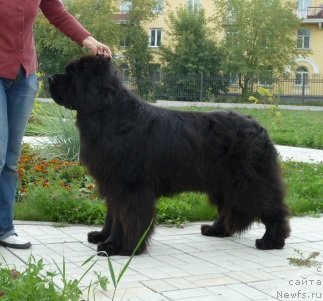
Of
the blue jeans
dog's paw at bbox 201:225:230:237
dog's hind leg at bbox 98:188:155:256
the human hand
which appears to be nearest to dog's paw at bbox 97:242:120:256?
dog's hind leg at bbox 98:188:155:256

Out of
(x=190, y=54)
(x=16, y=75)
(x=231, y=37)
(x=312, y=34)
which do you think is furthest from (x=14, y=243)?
(x=312, y=34)

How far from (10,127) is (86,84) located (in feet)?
2.37

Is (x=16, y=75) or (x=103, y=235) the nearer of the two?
(x=16, y=75)

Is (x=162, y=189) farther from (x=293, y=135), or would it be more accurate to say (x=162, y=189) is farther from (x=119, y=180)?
(x=293, y=135)

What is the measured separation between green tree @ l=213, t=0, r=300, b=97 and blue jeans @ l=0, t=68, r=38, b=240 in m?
31.7

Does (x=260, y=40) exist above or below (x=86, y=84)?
above

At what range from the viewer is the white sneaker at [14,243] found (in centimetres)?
469

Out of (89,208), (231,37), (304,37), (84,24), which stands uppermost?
(304,37)

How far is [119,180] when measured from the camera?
15.0ft

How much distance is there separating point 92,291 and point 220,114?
2096 mm

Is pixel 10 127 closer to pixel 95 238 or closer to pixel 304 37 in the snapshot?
pixel 95 238

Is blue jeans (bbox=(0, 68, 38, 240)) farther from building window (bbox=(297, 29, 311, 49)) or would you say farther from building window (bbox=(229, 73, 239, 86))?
building window (bbox=(297, 29, 311, 49))

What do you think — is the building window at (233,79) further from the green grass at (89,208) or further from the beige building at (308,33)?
the green grass at (89,208)

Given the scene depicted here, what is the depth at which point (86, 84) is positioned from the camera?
176 inches
